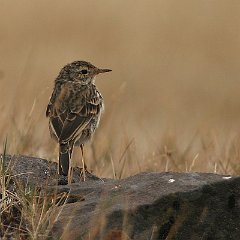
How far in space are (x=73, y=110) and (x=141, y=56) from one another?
11.8m

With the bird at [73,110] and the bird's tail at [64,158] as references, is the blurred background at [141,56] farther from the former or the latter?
the bird's tail at [64,158]

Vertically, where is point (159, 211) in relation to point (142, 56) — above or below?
below

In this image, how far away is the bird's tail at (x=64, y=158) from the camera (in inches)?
300

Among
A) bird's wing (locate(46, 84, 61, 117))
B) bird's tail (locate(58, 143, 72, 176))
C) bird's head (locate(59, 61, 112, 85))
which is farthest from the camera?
bird's head (locate(59, 61, 112, 85))

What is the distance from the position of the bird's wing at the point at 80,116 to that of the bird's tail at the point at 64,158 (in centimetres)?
7

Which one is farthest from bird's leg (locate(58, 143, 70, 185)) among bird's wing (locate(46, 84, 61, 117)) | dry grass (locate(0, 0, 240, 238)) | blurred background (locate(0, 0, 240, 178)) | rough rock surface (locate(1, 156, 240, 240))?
blurred background (locate(0, 0, 240, 178))

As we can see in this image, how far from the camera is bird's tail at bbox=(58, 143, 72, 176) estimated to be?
761 cm

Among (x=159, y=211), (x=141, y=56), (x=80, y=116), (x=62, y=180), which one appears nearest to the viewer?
(x=159, y=211)

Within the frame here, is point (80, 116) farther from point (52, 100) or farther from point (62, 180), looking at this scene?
point (62, 180)

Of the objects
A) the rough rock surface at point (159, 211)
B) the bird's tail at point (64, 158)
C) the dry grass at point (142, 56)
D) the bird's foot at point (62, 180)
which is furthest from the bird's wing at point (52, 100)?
the dry grass at point (142, 56)

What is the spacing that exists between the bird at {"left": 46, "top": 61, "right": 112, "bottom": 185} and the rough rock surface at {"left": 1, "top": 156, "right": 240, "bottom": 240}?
1360 millimetres

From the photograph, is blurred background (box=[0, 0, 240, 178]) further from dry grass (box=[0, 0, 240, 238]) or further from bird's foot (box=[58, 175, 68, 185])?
bird's foot (box=[58, 175, 68, 185])

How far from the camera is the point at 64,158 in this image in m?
7.81

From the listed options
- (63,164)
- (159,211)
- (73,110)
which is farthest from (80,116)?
(159,211)
